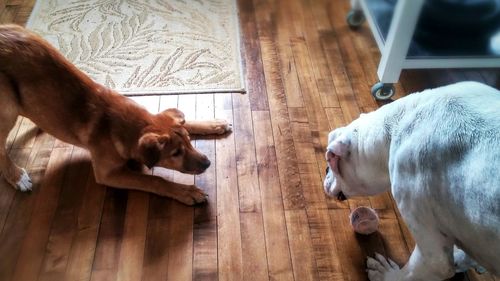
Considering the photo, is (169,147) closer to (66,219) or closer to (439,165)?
(66,219)

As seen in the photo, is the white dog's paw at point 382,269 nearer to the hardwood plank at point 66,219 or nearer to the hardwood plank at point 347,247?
the hardwood plank at point 347,247

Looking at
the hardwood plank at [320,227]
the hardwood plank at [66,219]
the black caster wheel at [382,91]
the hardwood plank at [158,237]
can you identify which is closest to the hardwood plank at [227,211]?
the hardwood plank at [158,237]

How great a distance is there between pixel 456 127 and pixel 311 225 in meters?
0.87

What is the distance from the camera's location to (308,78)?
2748mm

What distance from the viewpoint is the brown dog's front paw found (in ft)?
6.72

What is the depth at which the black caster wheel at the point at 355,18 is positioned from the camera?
311cm

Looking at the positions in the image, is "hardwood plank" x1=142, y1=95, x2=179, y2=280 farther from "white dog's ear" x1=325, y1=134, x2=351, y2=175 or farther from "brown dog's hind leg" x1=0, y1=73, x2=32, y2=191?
"white dog's ear" x1=325, y1=134, x2=351, y2=175

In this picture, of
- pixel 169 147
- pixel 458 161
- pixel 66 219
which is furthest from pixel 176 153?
pixel 458 161

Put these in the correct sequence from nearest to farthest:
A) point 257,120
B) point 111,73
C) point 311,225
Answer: point 311,225
point 257,120
point 111,73

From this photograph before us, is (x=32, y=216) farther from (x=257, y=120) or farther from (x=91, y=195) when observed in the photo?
(x=257, y=120)

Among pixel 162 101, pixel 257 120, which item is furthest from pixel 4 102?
pixel 257 120

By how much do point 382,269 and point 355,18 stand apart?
193cm

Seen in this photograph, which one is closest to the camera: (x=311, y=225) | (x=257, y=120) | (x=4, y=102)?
(x=4, y=102)

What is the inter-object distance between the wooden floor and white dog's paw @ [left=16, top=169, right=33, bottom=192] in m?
0.03
